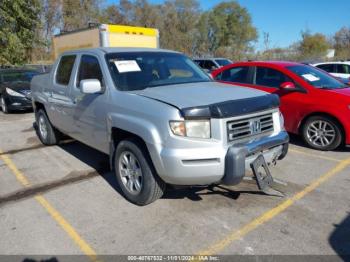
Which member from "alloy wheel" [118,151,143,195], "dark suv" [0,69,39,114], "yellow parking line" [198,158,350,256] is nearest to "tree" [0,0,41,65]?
"dark suv" [0,69,39,114]

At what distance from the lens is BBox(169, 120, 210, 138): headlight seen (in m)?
3.17

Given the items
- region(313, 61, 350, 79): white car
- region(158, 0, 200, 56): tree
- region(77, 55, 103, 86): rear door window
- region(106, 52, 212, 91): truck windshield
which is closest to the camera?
region(106, 52, 212, 91): truck windshield

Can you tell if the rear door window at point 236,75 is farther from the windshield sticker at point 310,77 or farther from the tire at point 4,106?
the tire at point 4,106

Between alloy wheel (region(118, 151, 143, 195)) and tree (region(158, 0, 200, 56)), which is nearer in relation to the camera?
alloy wheel (region(118, 151, 143, 195))

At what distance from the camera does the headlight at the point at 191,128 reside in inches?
125

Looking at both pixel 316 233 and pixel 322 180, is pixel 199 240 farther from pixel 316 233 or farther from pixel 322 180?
pixel 322 180

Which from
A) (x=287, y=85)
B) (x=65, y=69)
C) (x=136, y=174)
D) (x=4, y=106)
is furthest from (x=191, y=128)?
(x=4, y=106)

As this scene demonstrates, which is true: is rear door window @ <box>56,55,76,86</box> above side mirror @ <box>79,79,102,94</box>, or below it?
above

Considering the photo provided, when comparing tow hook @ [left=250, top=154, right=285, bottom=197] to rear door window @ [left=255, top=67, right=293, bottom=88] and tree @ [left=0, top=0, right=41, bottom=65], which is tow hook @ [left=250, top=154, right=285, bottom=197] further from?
→ tree @ [left=0, top=0, right=41, bottom=65]

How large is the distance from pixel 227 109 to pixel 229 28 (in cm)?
5374

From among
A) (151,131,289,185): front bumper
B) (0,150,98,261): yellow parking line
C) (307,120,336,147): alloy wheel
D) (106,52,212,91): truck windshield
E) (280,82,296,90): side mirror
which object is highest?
(106,52,212,91): truck windshield

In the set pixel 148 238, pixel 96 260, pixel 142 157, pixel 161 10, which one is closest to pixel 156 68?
pixel 142 157

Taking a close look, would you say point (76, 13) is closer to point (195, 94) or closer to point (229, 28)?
point (229, 28)

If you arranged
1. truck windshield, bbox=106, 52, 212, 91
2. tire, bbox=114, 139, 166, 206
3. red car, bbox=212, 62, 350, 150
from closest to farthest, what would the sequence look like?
1. tire, bbox=114, 139, 166, 206
2. truck windshield, bbox=106, 52, 212, 91
3. red car, bbox=212, 62, 350, 150
